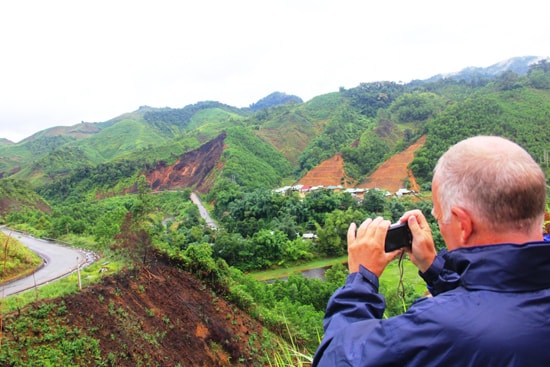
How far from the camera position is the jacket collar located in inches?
35.3

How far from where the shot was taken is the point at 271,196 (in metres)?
30.3

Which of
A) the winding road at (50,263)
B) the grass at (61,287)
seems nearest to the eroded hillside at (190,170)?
the winding road at (50,263)

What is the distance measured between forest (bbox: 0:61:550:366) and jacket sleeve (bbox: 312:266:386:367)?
74 centimetres

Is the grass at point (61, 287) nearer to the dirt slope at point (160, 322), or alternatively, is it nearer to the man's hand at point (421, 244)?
the dirt slope at point (160, 322)

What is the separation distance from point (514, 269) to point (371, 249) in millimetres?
403

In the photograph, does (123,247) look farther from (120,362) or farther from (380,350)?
(380,350)

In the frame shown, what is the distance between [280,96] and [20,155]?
104222 millimetres

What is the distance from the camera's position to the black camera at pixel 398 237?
1255 millimetres

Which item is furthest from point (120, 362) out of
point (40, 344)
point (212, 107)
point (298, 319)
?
point (212, 107)

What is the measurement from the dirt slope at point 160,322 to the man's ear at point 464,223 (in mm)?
9411

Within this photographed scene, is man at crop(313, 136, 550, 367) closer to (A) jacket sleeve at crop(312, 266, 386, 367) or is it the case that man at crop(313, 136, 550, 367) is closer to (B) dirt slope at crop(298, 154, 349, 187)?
(A) jacket sleeve at crop(312, 266, 386, 367)

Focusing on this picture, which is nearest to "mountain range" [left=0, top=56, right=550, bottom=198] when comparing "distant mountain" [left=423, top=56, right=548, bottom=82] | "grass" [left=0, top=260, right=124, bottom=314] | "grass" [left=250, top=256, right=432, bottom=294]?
"grass" [left=250, top=256, right=432, bottom=294]

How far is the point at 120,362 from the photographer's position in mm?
9102

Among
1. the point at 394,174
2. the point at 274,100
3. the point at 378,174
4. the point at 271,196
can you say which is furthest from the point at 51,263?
the point at 274,100
